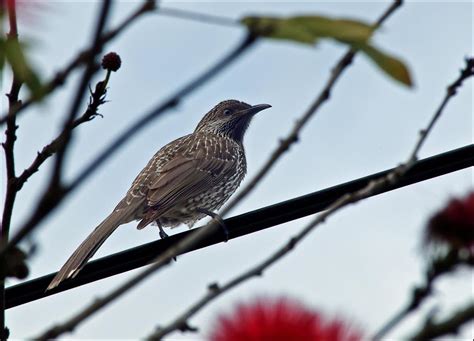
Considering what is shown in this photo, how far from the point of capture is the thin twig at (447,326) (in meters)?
1.60

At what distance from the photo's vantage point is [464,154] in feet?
17.0

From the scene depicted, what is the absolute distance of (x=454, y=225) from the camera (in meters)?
1.98

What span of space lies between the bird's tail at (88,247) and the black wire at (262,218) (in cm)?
14

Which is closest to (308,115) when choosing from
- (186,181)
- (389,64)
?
(389,64)

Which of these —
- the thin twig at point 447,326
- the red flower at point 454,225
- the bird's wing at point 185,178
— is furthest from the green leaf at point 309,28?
the bird's wing at point 185,178

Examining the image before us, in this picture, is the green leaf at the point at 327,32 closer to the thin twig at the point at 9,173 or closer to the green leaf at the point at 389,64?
the green leaf at the point at 389,64

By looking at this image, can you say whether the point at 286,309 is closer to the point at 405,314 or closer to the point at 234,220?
the point at 405,314

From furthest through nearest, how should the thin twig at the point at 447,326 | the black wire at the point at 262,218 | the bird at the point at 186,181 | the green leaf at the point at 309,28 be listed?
the bird at the point at 186,181 → the black wire at the point at 262,218 → the green leaf at the point at 309,28 → the thin twig at the point at 447,326

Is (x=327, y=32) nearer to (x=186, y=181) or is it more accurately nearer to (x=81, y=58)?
(x=81, y=58)

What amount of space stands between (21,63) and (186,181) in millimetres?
7309

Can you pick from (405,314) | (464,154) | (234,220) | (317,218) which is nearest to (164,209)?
(234,220)

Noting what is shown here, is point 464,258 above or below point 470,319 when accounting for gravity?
above

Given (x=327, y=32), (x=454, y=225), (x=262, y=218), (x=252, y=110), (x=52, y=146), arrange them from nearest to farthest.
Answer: (x=327, y=32)
(x=454, y=225)
(x=52, y=146)
(x=262, y=218)
(x=252, y=110)

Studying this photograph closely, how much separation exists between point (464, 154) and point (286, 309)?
3667 millimetres
